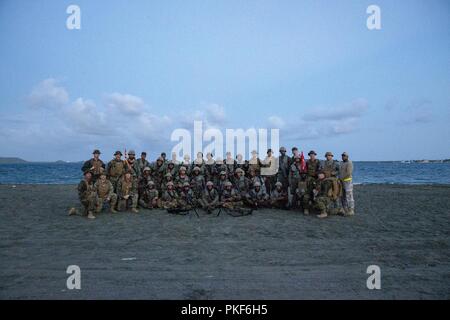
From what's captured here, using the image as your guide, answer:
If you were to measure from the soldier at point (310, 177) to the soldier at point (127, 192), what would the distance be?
651cm

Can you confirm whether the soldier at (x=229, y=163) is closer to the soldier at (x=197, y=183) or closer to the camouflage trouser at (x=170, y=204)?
the soldier at (x=197, y=183)

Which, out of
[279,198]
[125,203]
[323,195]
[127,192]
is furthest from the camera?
[279,198]

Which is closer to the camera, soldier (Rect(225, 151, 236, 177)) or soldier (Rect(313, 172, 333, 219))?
soldier (Rect(313, 172, 333, 219))

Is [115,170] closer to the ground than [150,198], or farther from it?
farther from it

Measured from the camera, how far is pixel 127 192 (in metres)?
11.2

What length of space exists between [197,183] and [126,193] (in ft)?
9.44

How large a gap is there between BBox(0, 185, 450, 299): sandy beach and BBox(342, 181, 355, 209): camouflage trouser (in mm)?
641

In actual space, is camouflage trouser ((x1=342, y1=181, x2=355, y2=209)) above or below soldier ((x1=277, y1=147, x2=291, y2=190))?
below

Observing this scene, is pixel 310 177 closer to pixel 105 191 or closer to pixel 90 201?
pixel 105 191

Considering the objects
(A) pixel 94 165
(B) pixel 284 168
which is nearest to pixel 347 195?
(B) pixel 284 168

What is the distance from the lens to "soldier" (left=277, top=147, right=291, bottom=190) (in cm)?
1219

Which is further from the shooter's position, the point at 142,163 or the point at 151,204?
the point at 142,163

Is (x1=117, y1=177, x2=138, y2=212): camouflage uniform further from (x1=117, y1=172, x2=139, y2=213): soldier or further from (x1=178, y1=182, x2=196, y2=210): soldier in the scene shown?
(x1=178, y1=182, x2=196, y2=210): soldier

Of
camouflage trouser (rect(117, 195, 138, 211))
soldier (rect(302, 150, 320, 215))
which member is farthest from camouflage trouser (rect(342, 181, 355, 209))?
camouflage trouser (rect(117, 195, 138, 211))
